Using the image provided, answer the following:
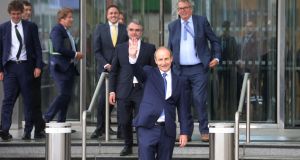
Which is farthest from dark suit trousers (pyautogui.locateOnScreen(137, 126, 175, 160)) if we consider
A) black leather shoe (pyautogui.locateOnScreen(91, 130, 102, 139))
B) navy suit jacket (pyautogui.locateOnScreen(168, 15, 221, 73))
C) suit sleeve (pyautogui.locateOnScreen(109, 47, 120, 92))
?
black leather shoe (pyautogui.locateOnScreen(91, 130, 102, 139))

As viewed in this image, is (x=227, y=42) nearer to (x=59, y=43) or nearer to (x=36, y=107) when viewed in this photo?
(x=59, y=43)

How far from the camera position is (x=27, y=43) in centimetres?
1068

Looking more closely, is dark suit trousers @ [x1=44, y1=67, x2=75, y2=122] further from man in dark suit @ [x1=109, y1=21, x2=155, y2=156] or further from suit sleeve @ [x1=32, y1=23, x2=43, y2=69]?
man in dark suit @ [x1=109, y1=21, x2=155, y2=156]

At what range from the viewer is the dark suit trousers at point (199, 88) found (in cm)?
1027

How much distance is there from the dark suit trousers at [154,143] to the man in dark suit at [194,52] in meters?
2.31

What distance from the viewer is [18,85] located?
10.8 metres

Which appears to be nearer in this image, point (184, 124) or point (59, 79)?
point (184, 124)

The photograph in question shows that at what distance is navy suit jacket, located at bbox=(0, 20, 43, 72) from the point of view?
1065 cm

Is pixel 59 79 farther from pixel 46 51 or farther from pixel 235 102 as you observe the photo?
pixel 235 102

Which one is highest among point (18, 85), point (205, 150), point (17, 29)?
point (17, 29)

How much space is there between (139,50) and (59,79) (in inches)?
63.2

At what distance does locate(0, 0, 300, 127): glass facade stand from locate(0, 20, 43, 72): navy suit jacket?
7.17 feet

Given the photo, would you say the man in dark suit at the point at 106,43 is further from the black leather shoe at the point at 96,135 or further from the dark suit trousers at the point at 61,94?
the dark suit trousers at the point at 61,94

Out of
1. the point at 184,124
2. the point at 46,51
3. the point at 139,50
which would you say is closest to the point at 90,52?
the point at 46,51
